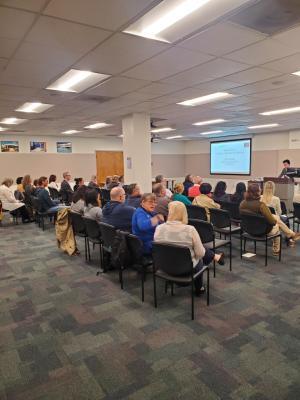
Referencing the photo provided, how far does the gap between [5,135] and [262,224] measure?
10.3m

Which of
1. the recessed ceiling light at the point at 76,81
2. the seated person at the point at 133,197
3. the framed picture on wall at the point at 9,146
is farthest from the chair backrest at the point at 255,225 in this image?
the framed picture on wall at the point at 9,146

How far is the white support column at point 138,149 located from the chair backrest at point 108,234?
337cm

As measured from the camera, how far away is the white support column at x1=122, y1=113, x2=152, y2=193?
6.93m

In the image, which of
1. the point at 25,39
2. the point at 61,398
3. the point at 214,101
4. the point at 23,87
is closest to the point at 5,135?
the point at 23,87

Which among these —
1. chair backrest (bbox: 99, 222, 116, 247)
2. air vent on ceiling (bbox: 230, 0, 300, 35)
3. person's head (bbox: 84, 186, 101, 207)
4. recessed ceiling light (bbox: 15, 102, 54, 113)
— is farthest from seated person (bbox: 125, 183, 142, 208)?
air vent on ceiling (bbox: 230, 0, 300, 35)

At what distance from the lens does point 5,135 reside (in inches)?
434

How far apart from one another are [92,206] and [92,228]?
1.63 feet

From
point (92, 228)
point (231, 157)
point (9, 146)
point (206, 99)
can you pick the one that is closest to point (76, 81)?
point (92, 228)

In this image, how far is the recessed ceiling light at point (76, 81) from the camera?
3.95 m

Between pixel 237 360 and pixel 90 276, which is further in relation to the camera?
pixel 90 276

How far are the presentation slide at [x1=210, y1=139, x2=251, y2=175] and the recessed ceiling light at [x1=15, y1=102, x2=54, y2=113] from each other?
30.2 ft

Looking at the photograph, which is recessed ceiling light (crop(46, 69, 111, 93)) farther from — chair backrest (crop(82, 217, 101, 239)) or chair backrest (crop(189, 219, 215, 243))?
chair backrest (crop(189, 219, 215, 243))

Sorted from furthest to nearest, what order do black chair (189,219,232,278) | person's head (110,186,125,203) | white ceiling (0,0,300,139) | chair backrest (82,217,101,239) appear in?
1. chair backrest (82,217,101,239)
2. person's head (110,186,125,203)
3. black chair (189,219,232,278)
4. white ceiling (0,0,300,139)

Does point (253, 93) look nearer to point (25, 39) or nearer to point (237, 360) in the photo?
point (25, 39)
